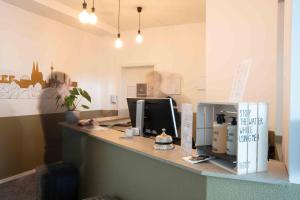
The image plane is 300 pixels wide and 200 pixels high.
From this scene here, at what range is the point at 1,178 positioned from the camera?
11.7 feet

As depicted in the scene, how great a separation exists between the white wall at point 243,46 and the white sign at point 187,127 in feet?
4.44

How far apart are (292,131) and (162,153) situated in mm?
816

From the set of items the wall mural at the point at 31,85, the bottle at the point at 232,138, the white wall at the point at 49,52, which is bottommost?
the bottle at the point at 232,138

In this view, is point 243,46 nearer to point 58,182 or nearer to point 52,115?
point 58,182

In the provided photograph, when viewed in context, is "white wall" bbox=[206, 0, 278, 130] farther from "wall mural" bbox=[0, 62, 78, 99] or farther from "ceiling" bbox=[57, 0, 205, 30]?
"wall mural" bbox=[0, 62, 78, 99]

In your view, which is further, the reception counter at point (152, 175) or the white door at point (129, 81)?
the white door at point (129, 81)

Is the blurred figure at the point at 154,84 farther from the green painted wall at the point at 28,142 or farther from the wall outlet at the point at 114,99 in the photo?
the green painted wall at the point at 28,142

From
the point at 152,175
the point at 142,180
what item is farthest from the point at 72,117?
the point at 152,175

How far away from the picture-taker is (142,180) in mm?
1834

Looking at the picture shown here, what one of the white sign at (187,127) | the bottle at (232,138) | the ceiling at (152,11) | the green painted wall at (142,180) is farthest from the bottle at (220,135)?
the ceiling at (152,11)

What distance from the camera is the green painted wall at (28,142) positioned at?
3.63 meters

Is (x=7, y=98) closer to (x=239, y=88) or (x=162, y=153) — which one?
(x=162, y=153)

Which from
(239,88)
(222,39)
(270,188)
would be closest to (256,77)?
(222,39)

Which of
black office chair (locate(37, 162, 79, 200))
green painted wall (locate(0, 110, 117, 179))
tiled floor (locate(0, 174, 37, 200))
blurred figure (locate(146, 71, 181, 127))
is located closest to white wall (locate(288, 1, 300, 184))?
black office chair (locate(37, 162, 79, 200))
